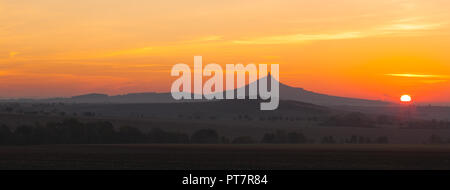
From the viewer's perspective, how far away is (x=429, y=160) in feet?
138

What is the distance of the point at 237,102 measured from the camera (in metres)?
164

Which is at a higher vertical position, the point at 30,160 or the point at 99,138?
the point at 99,138
